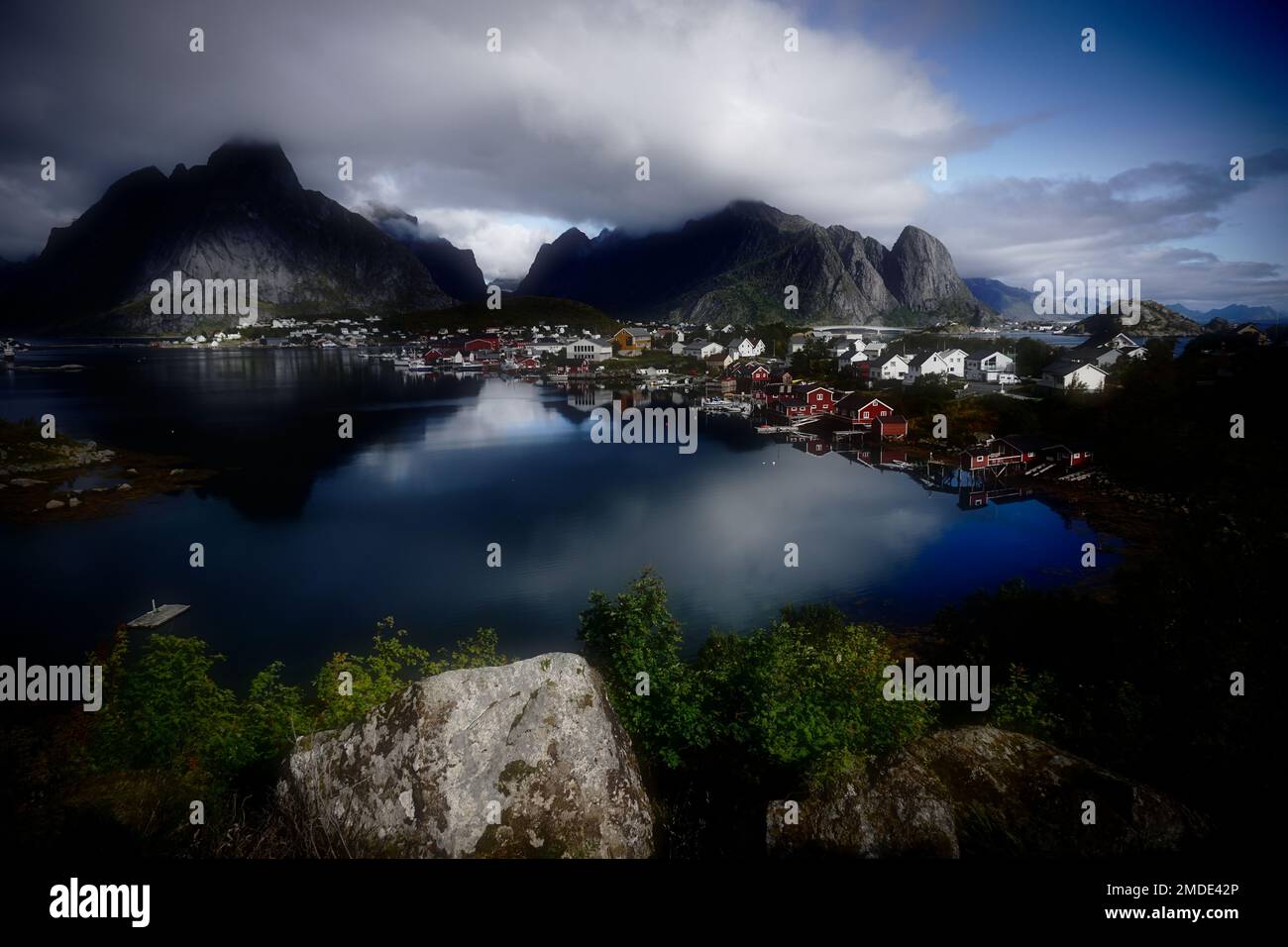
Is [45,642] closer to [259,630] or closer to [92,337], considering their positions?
[259,630]

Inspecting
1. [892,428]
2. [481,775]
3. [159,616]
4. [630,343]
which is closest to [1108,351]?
[892,428]

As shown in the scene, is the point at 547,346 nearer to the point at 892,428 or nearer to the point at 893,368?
the point at 893,368

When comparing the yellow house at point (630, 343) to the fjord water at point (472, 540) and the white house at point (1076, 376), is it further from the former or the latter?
the white house at point (1076, 376)

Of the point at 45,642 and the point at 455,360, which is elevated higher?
the point at 455,360

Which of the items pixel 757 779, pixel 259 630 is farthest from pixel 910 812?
pixel 259 630

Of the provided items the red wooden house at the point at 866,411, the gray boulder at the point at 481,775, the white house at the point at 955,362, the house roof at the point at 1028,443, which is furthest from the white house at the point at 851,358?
the gray boulder at the point at 481,775
